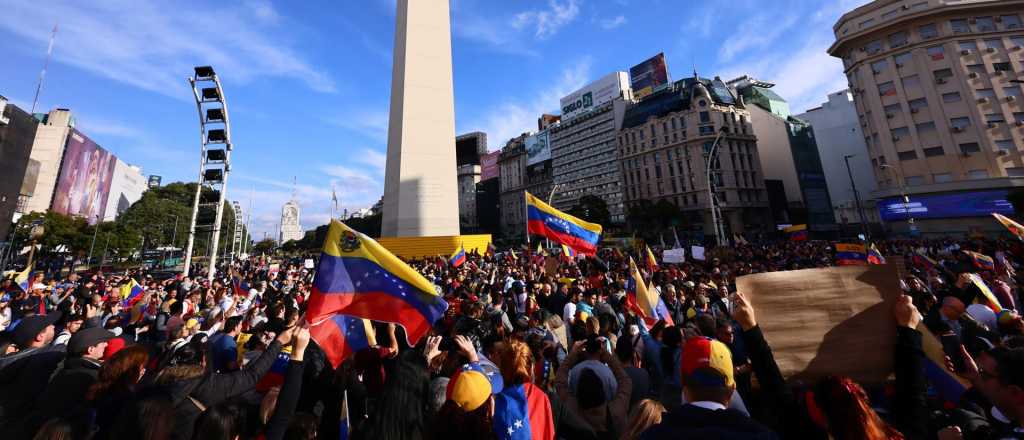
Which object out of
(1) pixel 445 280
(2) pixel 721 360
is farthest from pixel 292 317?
(1) pixel 445 280

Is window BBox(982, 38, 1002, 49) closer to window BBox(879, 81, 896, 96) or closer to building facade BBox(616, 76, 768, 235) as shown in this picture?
window BBox(879, 81, 896, 96)

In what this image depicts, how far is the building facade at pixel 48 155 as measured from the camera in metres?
51.0

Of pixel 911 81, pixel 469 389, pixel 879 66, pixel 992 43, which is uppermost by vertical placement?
pixel 992 43

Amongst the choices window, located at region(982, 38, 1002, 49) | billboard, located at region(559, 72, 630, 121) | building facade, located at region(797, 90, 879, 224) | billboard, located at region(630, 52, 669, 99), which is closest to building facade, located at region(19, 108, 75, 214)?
billboard, located at region(559, 72, 630, 121)

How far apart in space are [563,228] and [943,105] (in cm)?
5053

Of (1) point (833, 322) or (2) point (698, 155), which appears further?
(2) point (698, 155)

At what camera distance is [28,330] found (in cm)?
388

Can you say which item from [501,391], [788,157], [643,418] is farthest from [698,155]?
[643,418]

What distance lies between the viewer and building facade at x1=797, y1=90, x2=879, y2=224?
188 feet

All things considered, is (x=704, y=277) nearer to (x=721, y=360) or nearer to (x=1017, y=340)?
(x=1017, y=340)

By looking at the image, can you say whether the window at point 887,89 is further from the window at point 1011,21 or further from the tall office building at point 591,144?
the tall office building at point 591,144

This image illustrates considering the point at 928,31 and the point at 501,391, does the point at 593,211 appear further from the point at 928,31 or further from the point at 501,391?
the point at 501,391

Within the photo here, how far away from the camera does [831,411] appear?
69.7 inches

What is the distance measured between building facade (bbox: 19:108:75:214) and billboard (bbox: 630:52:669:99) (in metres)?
88.8
